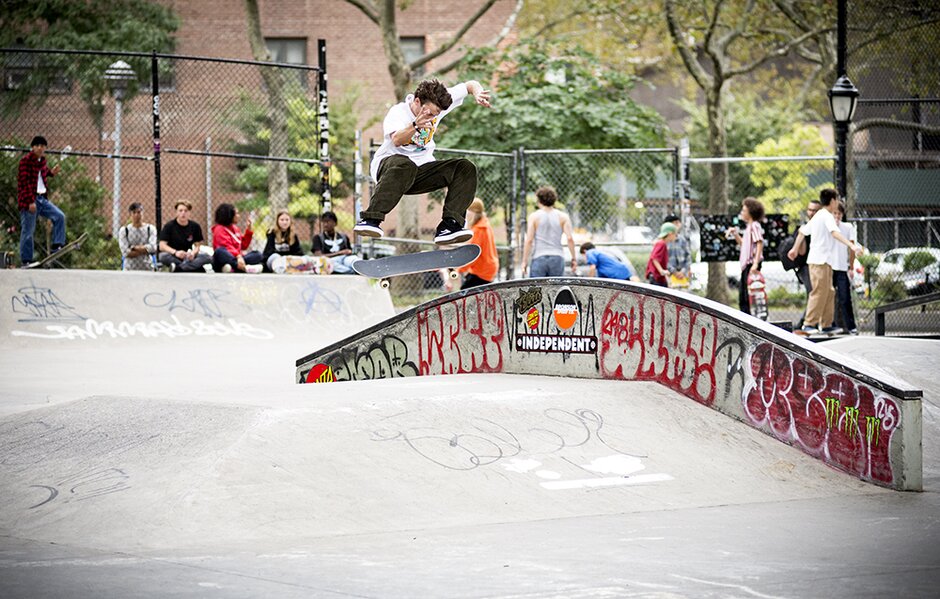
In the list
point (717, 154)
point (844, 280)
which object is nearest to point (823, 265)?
point (844, 280)

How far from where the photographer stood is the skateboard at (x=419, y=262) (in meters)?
9.61

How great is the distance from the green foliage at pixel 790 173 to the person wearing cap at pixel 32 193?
73.6 feet

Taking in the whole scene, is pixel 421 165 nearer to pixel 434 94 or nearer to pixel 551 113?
pixel 434 94

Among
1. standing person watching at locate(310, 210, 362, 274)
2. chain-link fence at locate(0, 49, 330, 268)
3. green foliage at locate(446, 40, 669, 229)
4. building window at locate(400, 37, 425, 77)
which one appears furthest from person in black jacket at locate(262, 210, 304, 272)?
building window at locate(400, 37, 425, 77)

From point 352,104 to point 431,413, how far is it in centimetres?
2784

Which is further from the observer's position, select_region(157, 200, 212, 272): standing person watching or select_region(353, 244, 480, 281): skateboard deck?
select_region(157, 200, 212, 272): standing person watching

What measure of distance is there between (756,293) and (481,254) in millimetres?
3207

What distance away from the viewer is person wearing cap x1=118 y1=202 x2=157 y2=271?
573 inches

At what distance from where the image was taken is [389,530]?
5562 millimetres

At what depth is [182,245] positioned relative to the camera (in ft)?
47.1

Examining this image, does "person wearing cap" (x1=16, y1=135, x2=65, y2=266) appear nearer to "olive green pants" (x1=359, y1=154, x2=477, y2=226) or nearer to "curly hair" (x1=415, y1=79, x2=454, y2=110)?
"olive green pants" (x1=359, y1=154, x2=477, y2=226)

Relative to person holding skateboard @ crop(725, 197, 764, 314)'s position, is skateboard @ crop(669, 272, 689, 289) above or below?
below

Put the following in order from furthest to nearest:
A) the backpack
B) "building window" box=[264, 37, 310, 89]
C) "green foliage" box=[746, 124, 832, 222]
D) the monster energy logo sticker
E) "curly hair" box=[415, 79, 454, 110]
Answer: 1. "building window" box=[264, 37, 310, 89]
2. "green foliage" box=[746, 124, 832, 222]
3. the backpack
4. "curly hair" box=[415, 79, 454, 110]
5. the monster energy logo sticker

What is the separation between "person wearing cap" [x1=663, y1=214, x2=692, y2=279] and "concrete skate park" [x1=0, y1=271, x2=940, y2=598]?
481 centimetres
